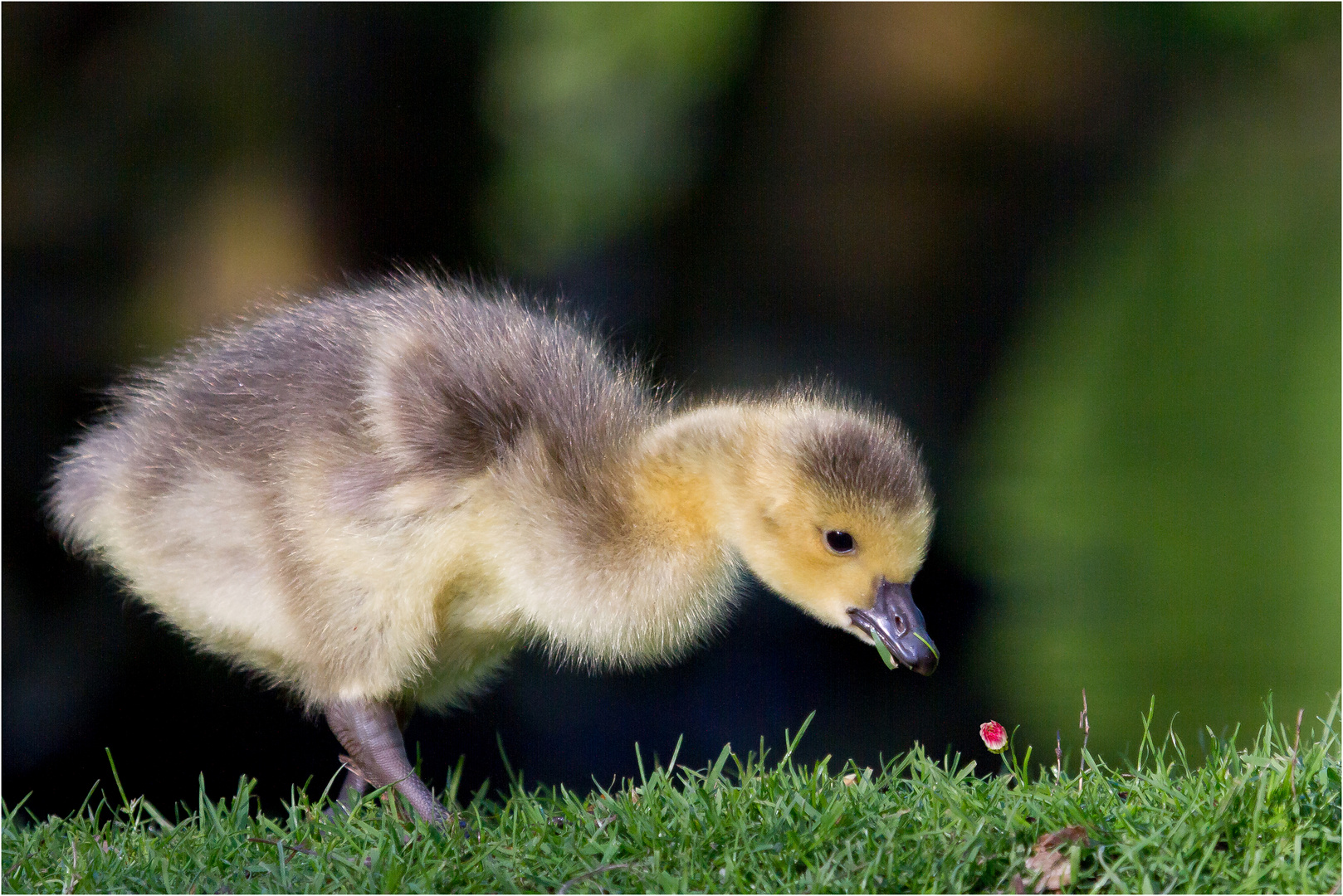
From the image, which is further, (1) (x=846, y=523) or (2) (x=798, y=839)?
(1) (x=846, y=523)

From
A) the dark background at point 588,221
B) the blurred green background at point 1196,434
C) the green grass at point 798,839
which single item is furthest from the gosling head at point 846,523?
the blurred green background at point 1196,434

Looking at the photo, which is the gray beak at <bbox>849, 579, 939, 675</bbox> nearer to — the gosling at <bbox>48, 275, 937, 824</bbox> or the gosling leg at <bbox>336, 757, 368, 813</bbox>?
the gosling at <bbox>48, 275, 937, 824</bbox>

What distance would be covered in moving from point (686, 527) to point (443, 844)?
1.33 ft

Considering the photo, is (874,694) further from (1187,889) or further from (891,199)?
(1187,889)

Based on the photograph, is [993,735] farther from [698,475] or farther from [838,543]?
[698,475]

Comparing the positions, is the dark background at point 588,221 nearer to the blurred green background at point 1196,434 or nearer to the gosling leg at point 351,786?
the blurred green background at point 1196,434

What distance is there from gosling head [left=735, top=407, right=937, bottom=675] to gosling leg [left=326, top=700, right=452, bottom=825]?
0.44 meters

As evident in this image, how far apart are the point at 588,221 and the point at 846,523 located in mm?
1386

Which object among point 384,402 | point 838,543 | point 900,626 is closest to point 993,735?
point 900,626

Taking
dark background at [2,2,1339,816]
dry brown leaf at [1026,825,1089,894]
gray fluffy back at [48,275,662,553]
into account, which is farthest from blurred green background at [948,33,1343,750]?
dry brown leaf at [1026,825,1089,894]

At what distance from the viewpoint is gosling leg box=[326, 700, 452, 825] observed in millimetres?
1495

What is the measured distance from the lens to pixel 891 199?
9.33ft

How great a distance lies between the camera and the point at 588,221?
8.59ft

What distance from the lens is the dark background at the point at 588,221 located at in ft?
7.90
